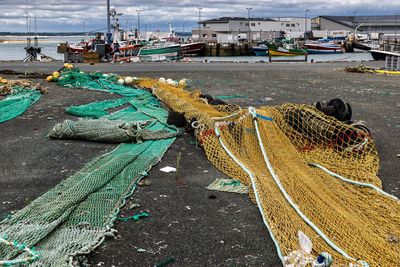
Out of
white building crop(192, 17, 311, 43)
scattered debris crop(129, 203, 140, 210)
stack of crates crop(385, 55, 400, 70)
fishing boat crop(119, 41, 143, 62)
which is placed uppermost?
white building crop(192, 17, 311, 43)

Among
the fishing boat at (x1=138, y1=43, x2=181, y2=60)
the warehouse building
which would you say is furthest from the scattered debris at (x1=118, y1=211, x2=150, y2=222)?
the warehouse building

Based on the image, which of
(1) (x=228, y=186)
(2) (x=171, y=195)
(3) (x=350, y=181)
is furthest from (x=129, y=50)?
(3) (x=350, y=181)

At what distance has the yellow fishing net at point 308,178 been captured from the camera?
370 centimetres

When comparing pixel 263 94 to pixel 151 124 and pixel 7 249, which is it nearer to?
pixel 151 124

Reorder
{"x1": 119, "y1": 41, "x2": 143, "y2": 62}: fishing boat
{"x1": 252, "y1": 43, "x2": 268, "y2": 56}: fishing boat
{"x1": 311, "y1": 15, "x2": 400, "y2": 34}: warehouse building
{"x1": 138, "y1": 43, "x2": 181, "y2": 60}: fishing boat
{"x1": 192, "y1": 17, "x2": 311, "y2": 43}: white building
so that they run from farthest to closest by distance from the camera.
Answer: {"x1": 311, "y1": 15, "x2": 400, "y2": 34}: warehouse building
{"x1": 192, "y1": 17, "x2": 311, "y2": 43}: white building
{"x1": 252, "y1": 43, "x2": 268, "y2": 56}: fishing boat
{"x1": 138, "y1": 43, "x2": 181, "y2": 60}: fishing boat
{"x1": 119, "y1": 41, "x2": 143, "y2": 62}: fishing boat

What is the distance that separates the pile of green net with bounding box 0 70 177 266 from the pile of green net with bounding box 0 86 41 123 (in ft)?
13.0

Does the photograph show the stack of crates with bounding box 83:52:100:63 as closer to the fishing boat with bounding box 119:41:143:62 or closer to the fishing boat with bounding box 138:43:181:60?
the fishing boat with bounding box 119:41:143:62

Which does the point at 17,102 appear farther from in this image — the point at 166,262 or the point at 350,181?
the point at 166,262

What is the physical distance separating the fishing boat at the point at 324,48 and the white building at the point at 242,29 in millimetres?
18108

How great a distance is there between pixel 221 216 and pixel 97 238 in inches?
49.2

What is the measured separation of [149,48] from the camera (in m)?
41.2

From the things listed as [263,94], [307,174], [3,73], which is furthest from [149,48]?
[307,174]

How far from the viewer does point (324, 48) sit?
63719 millimetres

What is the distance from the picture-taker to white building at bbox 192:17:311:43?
278 feet
